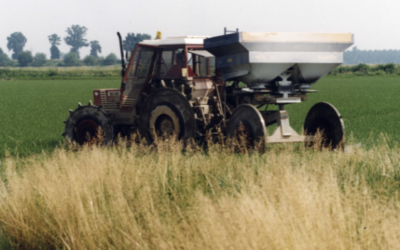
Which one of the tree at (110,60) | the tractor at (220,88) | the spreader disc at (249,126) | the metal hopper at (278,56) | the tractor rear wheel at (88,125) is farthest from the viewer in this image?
the tree at (110,60)

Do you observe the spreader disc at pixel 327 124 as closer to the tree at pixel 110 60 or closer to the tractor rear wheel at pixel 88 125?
the tractor rear wheel at pixel 88 125

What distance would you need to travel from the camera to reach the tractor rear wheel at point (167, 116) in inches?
418

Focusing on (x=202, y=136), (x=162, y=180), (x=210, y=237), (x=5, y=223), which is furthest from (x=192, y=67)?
(x=210, y=237)

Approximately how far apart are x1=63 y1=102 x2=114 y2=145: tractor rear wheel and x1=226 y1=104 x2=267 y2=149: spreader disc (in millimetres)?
3249

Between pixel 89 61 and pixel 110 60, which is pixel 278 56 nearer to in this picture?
pixel 110 60

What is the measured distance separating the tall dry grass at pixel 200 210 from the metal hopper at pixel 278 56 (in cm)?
209

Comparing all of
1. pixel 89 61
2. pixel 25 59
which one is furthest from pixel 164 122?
pixel 25 59

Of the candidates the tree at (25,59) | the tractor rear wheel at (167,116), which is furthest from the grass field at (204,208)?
the tree at (25,59)

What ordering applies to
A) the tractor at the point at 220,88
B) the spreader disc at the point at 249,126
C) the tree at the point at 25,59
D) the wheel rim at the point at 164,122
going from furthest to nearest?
the tree at the point at 25,59 → the wheel rim at the point at 164,122 → the tractor at the point at 220,88 → the spreader disc at the point at 249,126

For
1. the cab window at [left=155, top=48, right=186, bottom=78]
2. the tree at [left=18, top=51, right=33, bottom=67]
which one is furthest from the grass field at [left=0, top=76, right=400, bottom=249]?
the tree at [left=18, top=51, right=33, bottom=67]

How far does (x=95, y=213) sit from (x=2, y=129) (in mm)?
11475

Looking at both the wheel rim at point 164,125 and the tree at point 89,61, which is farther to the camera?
the tree at point 89,61

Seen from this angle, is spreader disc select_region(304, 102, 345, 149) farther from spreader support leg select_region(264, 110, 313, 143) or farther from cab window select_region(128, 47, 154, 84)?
cab window select_region(128, 47, 154, 84)

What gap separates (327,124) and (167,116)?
3421 millimetres
